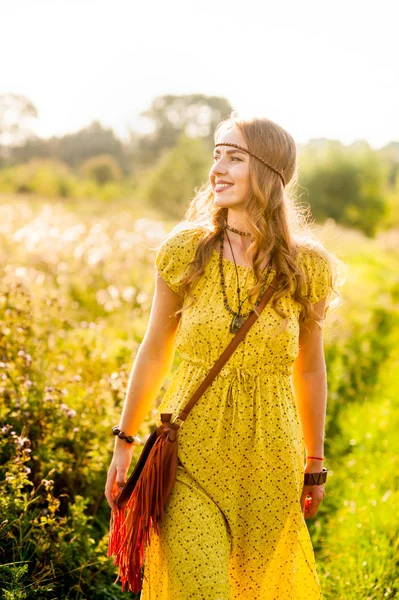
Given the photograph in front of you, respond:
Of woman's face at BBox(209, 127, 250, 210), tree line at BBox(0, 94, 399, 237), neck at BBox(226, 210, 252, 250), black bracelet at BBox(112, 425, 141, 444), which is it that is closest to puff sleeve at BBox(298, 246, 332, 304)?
neck at BBox(226, 210, 252, 250)

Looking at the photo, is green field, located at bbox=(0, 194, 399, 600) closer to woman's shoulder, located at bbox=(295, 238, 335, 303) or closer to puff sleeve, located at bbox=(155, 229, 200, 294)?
woman's shoulder, located at bbox=(295, 238, 335, 303)

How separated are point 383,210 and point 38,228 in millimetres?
44377

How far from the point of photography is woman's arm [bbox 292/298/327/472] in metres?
3.02

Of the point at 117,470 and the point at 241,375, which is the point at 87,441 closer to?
the point at 117,470

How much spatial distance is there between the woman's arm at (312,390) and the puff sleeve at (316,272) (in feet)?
0.59

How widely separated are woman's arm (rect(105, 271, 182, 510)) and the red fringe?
154 millimetres

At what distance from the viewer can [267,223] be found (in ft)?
9.48

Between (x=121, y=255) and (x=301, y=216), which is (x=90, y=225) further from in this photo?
(x=301, y=216)

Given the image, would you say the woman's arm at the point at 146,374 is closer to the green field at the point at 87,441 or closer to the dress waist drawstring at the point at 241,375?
the dress waist drawstring at the point at 241,375

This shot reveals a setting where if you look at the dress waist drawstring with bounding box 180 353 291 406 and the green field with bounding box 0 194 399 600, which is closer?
the dress waist drawstring with bounding box 180 353 291 406

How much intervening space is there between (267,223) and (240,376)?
0.65m

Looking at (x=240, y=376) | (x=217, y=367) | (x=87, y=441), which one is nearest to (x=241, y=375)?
(x=240, y=376)

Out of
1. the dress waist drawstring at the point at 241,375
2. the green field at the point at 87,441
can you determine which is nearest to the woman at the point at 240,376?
the dress waist drawstring at the point at 241,375

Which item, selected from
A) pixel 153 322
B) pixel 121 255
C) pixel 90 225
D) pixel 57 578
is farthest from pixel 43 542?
pixel 90 225
